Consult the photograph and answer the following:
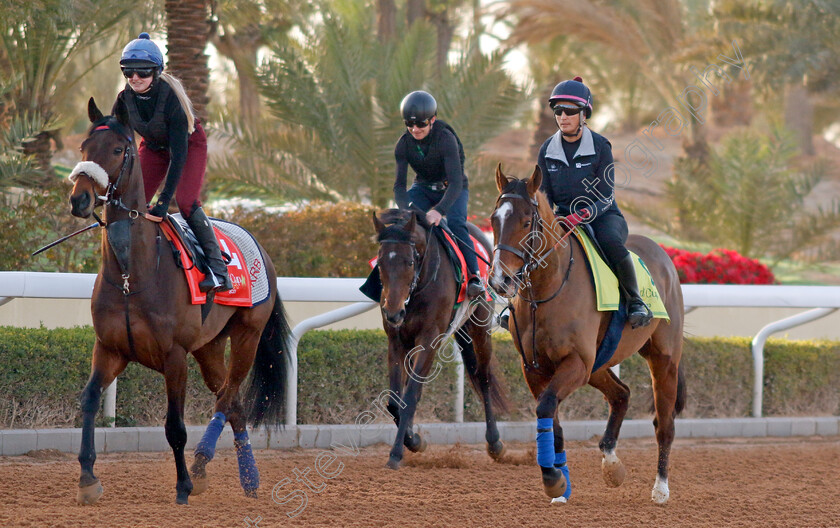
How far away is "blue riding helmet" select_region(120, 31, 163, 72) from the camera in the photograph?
19.3ft

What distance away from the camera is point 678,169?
19.8 metres

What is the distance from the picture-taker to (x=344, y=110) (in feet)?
48.5

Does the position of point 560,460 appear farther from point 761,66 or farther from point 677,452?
point 761,66

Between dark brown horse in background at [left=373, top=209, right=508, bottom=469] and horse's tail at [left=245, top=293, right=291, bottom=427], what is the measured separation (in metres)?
0.77

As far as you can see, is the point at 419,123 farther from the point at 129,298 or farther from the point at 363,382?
the point at 129,298

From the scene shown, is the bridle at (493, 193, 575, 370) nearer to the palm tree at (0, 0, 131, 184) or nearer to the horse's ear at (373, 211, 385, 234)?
the horse's ear at (373, 211, 385, 234)

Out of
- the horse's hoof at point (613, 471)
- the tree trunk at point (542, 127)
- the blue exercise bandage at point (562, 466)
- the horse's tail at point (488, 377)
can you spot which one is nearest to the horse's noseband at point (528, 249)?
the blue exercise bandage at point (562, 466)

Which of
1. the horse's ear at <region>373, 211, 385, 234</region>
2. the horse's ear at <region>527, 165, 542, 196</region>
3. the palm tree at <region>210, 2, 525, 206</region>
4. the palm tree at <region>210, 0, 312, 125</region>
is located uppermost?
the palm tree at <region>210, 0, 312, 125</region>

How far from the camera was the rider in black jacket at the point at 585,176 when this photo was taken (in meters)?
6.45

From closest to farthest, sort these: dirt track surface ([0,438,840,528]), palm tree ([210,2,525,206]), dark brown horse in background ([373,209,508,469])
→ dirt track surface ([0,438,840,528]), dark brown horse in background ([373,209,508,469]), palm tree ([210,2,525,206])

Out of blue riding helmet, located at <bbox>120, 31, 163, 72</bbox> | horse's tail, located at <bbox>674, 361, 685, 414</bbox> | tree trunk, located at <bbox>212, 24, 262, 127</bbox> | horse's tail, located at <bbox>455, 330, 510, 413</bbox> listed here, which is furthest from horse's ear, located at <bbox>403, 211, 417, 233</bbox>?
tree trunk, located at <bbox>212, 24, 262, 127</bbox>

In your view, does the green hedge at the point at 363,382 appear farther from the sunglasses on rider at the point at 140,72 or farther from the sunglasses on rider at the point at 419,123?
the sunglasses on rider at the point at 140,72

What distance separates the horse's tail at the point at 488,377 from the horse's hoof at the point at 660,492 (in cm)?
185

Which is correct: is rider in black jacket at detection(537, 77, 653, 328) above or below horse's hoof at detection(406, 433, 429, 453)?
above
